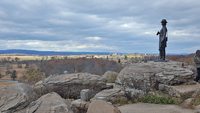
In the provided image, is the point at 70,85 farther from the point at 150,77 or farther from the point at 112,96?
the point at 150,77

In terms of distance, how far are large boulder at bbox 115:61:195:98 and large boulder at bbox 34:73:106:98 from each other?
171 centimetres

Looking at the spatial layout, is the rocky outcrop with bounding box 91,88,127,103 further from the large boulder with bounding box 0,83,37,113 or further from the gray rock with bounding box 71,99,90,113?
the large boulder with bounding box 0,83,37,113

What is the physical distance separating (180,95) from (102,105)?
5592 millimetres

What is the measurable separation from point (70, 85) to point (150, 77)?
5.27 m

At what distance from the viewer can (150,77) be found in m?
11.0

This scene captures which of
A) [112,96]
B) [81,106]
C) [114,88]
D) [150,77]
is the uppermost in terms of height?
[150,77]

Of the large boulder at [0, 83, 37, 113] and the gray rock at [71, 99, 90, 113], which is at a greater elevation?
the large boulder at [0, 83, 37, 113]

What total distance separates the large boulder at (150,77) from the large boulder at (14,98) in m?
6.21

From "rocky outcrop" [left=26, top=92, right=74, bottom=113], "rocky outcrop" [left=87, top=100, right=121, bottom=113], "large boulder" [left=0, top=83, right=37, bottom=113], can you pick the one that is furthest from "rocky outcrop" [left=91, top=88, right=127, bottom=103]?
"rocky outcrop" [left=87, top=100, right=121, bottom=113]

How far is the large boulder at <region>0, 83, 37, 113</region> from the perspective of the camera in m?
6.76

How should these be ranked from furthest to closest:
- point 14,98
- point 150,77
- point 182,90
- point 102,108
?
point 150,77 → point 182,90 → point 14,98 → point 102,108

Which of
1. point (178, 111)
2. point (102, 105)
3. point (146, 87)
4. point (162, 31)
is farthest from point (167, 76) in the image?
point (102, 105)

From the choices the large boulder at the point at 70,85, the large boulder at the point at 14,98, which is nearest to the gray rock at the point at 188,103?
the large boulder at the point at 70,85

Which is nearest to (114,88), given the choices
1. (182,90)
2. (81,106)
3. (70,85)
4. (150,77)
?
(150,77)
